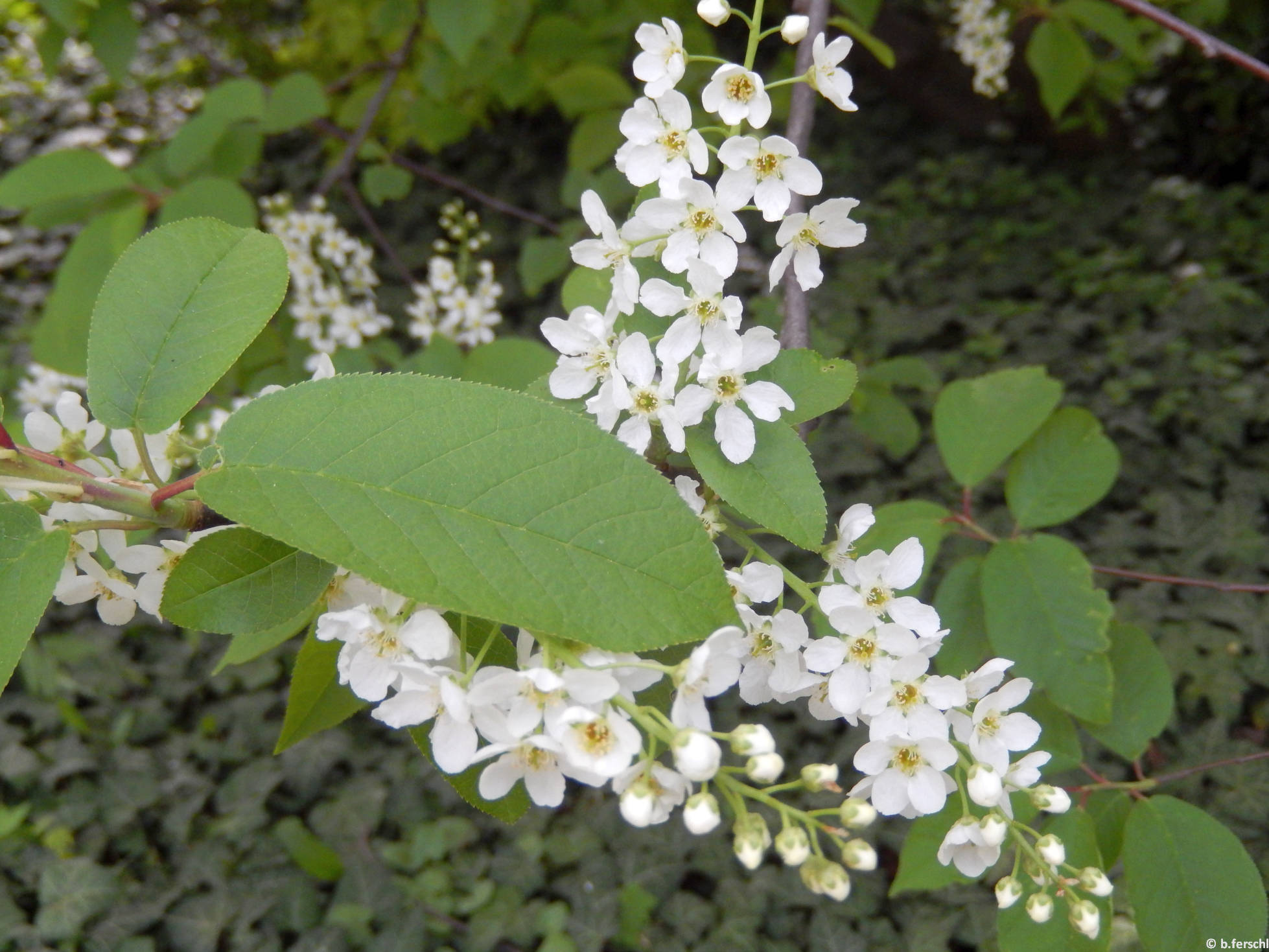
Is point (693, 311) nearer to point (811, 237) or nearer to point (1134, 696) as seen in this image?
point (811, 237)

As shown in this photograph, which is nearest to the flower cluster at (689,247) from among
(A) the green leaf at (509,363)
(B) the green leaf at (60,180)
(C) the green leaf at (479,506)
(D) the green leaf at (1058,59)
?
(C) the green leaf at (479,506)

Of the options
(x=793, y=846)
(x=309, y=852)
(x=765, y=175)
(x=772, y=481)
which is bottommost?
(x=309, y=852)

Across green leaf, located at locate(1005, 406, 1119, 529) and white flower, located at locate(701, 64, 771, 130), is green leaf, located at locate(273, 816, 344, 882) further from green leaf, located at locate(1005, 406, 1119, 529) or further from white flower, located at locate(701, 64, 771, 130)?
white flower, located at locate(701, 64, 771, 130)

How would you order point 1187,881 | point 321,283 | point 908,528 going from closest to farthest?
point 1187,881, point 908,528, point 321,283

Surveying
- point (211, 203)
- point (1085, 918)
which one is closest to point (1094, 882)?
point (1085, 918)

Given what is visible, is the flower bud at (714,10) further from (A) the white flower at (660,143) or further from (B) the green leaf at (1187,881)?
Answer: (B) the green leaf at (1187,881)

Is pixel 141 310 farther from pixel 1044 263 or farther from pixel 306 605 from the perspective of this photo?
pixel 1044 263

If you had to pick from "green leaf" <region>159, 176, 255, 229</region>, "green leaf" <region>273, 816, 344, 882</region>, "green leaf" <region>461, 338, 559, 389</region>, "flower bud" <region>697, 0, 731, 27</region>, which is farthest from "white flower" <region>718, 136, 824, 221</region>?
"green leaf" <region>273, 816, 344, 882</region>

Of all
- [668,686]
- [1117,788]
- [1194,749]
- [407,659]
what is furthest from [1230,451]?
[407,659]
